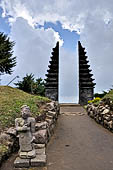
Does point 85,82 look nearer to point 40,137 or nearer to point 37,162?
point 40,137

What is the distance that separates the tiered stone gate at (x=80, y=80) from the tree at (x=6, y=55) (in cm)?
442

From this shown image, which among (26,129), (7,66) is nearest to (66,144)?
(26,129)

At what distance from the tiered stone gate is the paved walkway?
10.5 meters

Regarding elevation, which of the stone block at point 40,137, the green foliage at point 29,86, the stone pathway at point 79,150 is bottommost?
the stone pathway at point 79,150

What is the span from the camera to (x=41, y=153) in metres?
3.92

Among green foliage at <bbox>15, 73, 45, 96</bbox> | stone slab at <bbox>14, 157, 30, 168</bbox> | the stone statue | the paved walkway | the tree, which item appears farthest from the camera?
green foliage at <bbox>15, 73, 45, 96</bbox>

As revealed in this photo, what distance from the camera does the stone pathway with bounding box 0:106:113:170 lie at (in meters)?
3.50

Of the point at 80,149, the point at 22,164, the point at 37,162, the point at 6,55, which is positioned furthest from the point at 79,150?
the point at 6,55

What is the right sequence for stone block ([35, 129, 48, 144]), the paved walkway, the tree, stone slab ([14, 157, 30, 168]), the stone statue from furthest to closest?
the tree, stone block ([35, 129, 48, 144]), the stone statue, the paved walkway, stone slab ([14, 157, 30, 168])

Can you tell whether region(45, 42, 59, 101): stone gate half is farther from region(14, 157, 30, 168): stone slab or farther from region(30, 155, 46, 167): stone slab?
region(14, 157, 30, 168): stone slab

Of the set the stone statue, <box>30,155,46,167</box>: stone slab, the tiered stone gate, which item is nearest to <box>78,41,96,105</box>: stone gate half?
the tiered stone gate

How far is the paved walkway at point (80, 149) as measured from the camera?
352 centimetres

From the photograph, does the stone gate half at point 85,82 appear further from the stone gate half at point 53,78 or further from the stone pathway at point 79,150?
the stone pathway at point 79,150

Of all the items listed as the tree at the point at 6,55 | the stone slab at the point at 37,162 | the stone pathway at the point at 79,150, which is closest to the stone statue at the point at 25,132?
the stone slab at the point at 37,162
